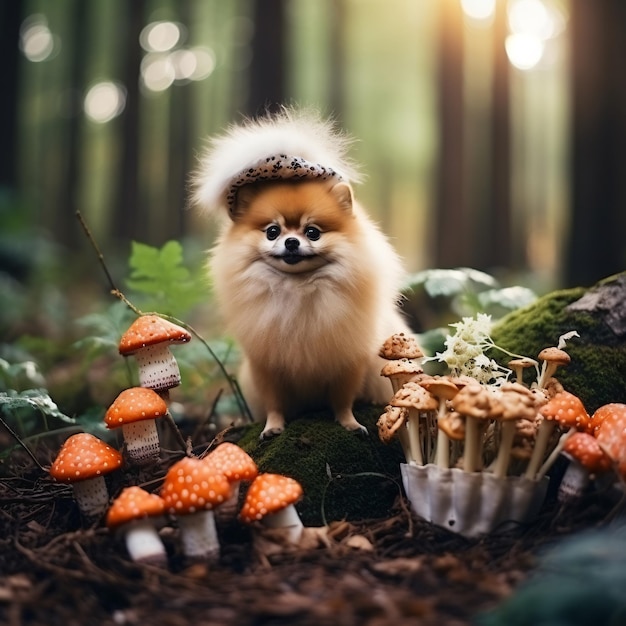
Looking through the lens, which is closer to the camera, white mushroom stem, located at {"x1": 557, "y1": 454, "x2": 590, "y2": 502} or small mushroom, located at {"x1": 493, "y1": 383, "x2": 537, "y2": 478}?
small mushroom, located at {"x1": 493, "y1": 383, "x2": 537, "y2": 478}

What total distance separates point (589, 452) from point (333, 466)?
53.4 inches

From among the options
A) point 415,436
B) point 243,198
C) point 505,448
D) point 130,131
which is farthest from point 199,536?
point 130,131


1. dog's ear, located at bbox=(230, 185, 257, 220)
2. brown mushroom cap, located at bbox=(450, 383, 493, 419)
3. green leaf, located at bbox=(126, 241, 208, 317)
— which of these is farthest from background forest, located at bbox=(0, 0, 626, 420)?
brown mushroom cap, located at bbox=(450, 383, 493, 419)

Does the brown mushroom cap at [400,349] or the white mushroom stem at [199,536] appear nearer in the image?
the white mushroom stem at [199,536]

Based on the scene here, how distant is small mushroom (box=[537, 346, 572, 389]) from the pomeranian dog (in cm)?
100

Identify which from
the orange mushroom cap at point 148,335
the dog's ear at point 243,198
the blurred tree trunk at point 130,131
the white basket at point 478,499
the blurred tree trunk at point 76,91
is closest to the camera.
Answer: the white basket at point 478,499

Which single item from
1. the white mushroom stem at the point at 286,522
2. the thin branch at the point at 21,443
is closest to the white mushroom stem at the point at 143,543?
the white mushroom stem at the point at 286,522

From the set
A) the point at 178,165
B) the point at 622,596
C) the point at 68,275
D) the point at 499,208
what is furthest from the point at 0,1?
the point at 622,596

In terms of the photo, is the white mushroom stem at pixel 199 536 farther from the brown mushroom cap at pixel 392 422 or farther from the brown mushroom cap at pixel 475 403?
the brown mushroom cap at pixel 475 403

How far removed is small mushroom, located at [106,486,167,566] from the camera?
279 cm

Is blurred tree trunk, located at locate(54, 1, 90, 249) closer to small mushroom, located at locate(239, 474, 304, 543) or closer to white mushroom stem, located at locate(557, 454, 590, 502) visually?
small mushroom, located at locate(239, 474, 304, 543)

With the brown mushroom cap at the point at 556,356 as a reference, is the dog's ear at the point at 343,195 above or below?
above

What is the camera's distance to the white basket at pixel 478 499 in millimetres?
2998

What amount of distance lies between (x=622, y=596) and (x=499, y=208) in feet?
40.4
